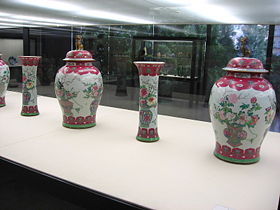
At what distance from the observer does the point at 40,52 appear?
269 centimetres

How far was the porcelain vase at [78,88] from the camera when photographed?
146 cm

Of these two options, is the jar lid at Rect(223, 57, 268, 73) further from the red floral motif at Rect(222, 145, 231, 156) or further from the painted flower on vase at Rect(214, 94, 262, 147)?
the red floral motif at Rect(222, 145, 231, 156)

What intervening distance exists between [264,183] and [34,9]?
77.4 inches

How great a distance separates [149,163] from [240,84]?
45 centimetres

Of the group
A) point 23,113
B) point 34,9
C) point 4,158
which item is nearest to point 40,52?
point 34,9

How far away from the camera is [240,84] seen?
105 cm

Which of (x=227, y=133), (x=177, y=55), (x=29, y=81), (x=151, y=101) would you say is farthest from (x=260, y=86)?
(x=29, y=81)

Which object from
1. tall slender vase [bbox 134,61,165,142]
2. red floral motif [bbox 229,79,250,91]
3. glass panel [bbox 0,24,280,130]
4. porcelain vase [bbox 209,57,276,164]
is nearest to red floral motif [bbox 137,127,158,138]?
tall slender vase [bbox 134,61,165,142]

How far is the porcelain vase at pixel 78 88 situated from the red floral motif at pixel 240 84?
0.73 m

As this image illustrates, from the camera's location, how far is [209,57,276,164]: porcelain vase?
1.04 metres

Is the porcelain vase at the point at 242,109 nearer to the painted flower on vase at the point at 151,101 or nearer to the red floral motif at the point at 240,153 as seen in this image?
the red floral motif at the point at 240,153

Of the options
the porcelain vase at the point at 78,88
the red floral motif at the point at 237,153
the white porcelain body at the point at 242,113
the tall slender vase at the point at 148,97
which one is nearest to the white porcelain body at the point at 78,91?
the porcelain vase at the point at 78,88

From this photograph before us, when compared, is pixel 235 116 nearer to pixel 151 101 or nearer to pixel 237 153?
pixel 237 153

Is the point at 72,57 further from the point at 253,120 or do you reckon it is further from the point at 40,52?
the point at 40,52
